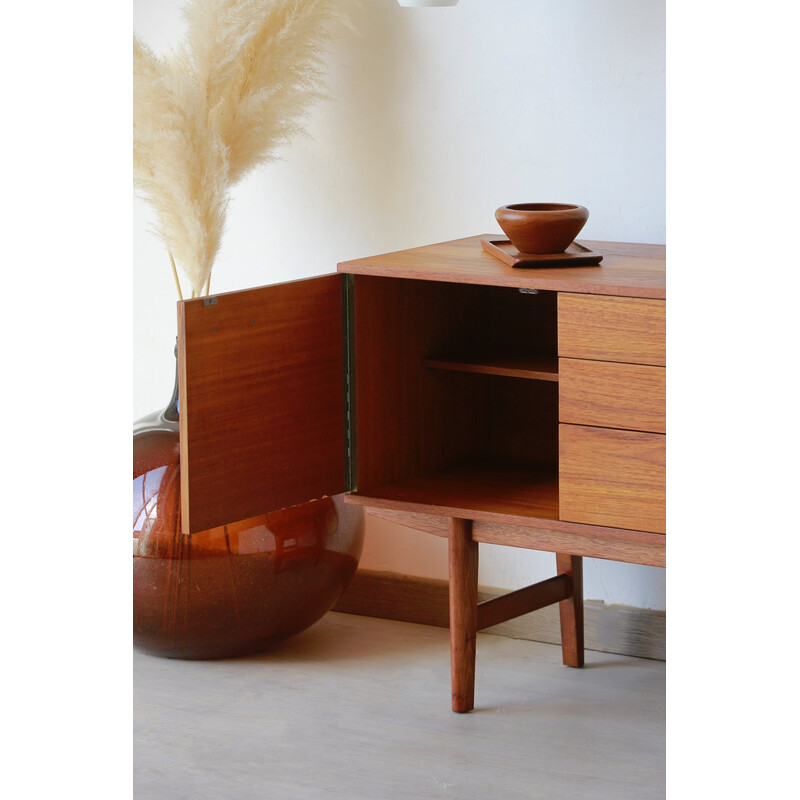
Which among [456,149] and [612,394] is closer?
[612,394]

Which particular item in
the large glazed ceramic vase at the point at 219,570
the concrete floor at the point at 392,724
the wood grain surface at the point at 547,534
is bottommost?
the concrete floor at the point at 392,724

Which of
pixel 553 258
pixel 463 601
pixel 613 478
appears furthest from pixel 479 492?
pixel 553 258

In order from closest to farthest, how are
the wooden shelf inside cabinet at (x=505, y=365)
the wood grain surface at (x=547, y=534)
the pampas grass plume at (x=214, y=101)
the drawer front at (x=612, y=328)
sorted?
the drawer front at (x=612, y=328) → the wood grain surface at (x=547, y=534) → the wooden shelf inside cabinet at (x=505, y=365) → the pampas grass plume at (x=214, y=101)

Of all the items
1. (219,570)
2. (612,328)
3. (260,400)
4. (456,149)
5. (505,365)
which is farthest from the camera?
(456,149)

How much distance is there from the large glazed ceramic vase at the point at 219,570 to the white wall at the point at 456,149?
0.35m

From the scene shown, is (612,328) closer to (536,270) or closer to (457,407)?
(536,270)

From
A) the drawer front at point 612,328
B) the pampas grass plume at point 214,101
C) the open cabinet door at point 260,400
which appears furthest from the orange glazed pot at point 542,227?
the pampas grass plume at point 214,101

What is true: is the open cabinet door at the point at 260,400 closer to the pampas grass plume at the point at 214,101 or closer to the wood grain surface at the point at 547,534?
the wood grain surface at the point at 547,534

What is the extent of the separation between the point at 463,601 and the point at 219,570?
A: 52 cm

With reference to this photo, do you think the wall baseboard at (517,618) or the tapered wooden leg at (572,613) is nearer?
the tapered wooden leg at (572,613)

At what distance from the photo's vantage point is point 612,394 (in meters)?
1.73

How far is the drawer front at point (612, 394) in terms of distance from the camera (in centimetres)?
170
